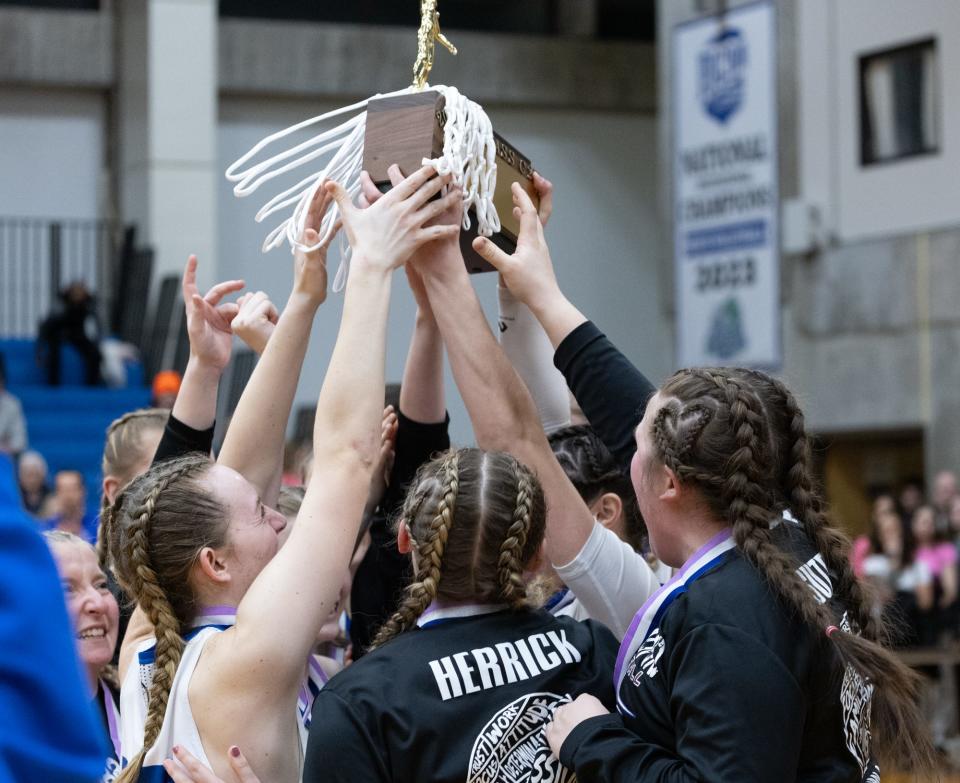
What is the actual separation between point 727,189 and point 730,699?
34.0 feet

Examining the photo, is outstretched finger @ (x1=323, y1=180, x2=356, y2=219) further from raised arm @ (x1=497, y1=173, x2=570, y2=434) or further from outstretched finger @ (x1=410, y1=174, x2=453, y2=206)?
raised arm @ (x1=497, y1=173, x2=570, y2=434)

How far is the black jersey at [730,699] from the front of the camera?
1.66 meters

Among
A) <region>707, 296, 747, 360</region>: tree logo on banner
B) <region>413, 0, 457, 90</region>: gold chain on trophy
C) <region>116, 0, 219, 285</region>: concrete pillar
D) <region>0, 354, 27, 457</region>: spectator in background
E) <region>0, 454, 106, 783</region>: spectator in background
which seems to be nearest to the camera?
<region>0, 454, 106, 783</region>: spectator in background

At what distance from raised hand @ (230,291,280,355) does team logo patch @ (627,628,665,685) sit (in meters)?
1.01

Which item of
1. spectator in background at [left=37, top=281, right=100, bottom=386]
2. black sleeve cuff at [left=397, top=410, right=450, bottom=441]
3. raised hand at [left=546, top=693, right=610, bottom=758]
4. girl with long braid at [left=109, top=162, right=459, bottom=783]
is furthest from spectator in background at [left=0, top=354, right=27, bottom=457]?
raised hand at [left=546, top=693, right=610, bottom=758]

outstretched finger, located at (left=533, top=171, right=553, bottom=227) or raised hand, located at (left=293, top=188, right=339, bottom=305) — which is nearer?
raised hand, located at (left=293, top=188, right=339, bottom=305)

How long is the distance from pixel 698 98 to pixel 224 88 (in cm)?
412

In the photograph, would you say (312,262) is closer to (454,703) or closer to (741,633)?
(454,703)

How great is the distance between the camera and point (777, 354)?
37.0 ft

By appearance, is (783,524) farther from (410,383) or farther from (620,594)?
(410,383)

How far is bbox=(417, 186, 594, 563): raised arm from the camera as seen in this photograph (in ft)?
7.23

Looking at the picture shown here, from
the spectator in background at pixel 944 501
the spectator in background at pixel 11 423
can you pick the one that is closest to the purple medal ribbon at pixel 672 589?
the spectator in background at pixel 944 501

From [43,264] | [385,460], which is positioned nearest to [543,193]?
[385,460]

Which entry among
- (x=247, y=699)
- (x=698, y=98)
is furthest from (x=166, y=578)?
(x=698, y=98)
